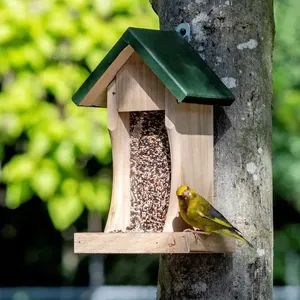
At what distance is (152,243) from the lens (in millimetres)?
2541

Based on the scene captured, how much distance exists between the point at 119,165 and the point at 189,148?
29 cm

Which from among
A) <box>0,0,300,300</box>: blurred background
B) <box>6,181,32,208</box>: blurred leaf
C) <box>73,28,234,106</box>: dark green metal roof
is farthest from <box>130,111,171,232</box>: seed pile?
<box>6,181,32,208</box>: blurred leaf

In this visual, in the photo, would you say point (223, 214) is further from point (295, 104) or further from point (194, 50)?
point (295, 104)

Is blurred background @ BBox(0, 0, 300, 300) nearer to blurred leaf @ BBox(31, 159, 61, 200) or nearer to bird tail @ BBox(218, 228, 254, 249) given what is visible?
blurred leaf @ BBox(31, 159, 61, 200)

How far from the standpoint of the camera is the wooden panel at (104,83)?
2809mm

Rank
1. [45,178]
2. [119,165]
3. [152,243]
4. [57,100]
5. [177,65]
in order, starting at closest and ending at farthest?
[152,243], [177,65], [119,165], [45,178], [57,100]

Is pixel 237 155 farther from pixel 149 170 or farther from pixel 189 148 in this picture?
pixel 149 170

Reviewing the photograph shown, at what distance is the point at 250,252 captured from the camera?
270 centimetres

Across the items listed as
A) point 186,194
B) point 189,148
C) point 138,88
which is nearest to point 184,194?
point 186,194

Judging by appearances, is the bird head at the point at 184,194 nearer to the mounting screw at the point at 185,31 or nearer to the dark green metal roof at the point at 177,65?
the dark green metal roof at the point at 177,65

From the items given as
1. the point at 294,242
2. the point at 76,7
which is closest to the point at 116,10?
the point at 76,7

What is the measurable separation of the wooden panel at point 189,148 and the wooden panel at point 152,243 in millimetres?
149

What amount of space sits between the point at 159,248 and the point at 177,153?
0.33 meters

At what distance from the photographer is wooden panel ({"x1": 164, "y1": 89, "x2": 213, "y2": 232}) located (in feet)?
8.87
